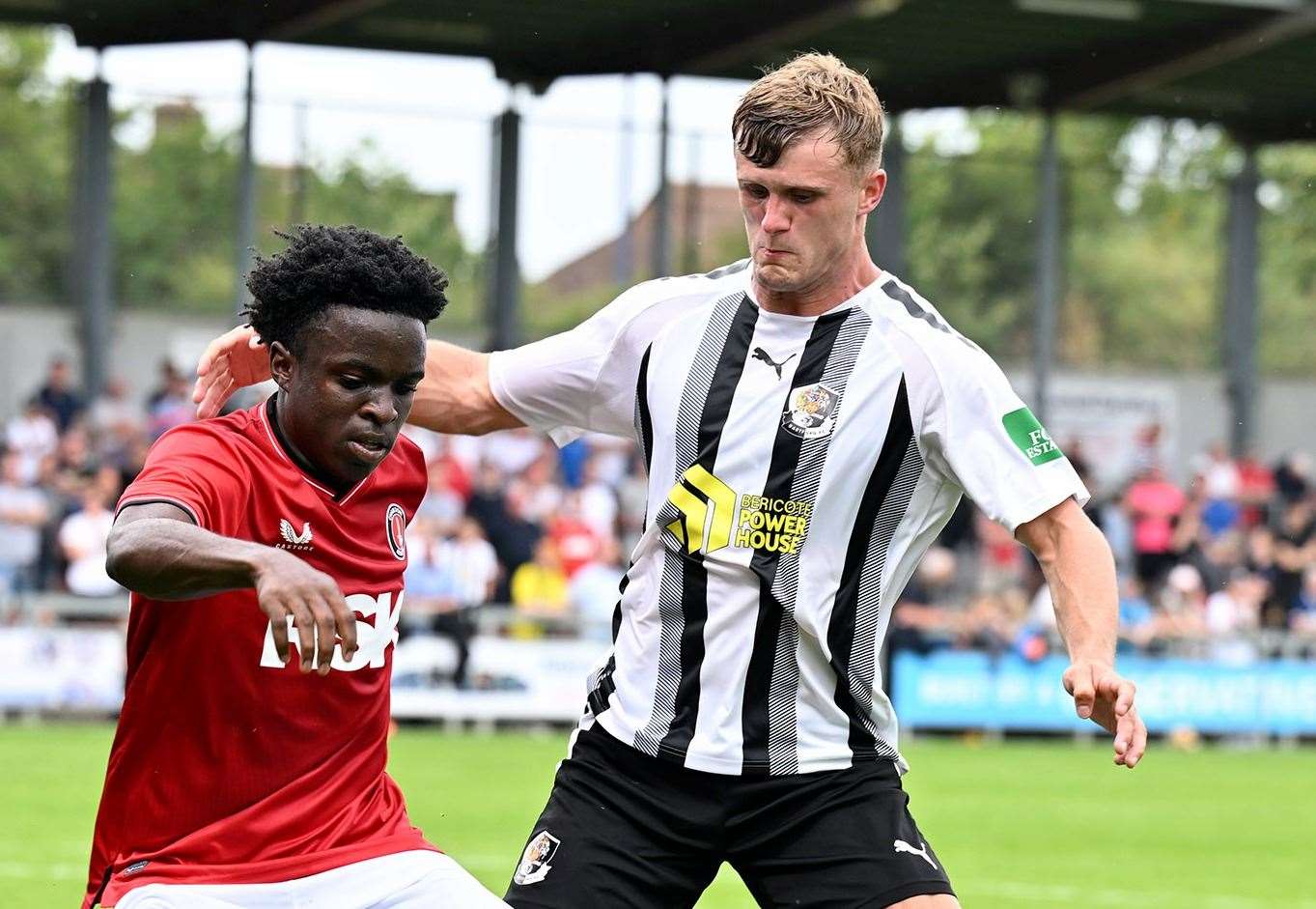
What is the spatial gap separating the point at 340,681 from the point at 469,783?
9.95 m

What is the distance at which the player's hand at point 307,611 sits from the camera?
11.6ft

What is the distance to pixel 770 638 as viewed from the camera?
487 centimetres

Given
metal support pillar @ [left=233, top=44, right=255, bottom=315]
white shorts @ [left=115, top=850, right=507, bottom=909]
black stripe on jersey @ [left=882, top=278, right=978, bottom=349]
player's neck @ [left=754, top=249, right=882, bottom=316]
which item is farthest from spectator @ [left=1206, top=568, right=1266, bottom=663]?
white shorts @ [left=115, top=850, right=507, bottom=909]

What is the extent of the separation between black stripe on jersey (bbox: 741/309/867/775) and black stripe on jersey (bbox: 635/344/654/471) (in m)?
0.34

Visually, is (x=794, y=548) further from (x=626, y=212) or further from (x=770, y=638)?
(x=626, y=212)

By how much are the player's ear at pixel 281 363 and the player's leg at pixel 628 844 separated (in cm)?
119

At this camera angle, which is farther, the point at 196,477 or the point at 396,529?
the point at 396,529

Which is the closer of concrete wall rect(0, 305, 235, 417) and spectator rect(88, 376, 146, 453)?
spectator rect(88, 376, 146, 453)

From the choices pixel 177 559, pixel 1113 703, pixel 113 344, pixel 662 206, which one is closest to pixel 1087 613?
pixel 1113 703

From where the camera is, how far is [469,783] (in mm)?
14234

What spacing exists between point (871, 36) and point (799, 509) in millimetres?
21047

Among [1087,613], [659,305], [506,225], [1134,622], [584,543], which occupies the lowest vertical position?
[1134,622]

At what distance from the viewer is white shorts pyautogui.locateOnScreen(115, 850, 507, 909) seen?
422 centimetres

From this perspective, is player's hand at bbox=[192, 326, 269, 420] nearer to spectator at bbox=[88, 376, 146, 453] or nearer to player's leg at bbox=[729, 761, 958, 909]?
player's leg at bbox=[729, 761, 958, 909]
